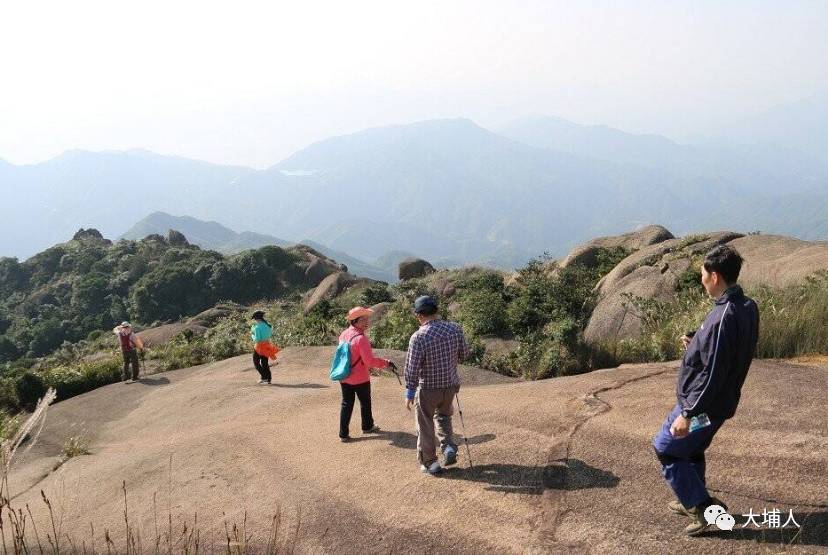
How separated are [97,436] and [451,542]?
8694 millimetres

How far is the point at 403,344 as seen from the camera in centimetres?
1494

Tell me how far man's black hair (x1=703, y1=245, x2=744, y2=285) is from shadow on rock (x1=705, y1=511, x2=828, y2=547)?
183cm

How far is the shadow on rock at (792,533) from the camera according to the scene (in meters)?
4.25

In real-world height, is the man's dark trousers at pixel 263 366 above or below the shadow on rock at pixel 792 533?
below

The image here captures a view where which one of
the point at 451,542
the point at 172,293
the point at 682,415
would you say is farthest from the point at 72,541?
the point at 172,293

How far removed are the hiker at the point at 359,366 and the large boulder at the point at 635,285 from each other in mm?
5815

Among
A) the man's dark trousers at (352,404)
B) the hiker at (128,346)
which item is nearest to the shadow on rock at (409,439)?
the man's dark trousers at (352,404)

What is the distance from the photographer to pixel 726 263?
4070mm

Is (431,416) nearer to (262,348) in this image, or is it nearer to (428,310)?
(428,310)

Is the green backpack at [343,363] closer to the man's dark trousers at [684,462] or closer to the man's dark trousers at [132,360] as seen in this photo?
the man's dark trousers at [684,462]

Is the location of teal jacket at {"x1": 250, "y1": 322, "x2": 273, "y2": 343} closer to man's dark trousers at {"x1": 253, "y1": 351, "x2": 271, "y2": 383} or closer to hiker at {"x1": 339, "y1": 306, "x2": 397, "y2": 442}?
man's dark trousers at {"x1": 253, "y1": 351, "x2": 271, "y2": 383}

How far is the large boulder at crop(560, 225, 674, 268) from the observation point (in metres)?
21.8

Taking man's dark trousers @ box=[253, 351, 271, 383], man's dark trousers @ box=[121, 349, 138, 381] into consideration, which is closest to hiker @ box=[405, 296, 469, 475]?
man's dark trousers @ box=[253, 351, 271, 383]

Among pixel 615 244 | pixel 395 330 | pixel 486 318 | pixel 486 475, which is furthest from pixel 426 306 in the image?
pixel 615 244
